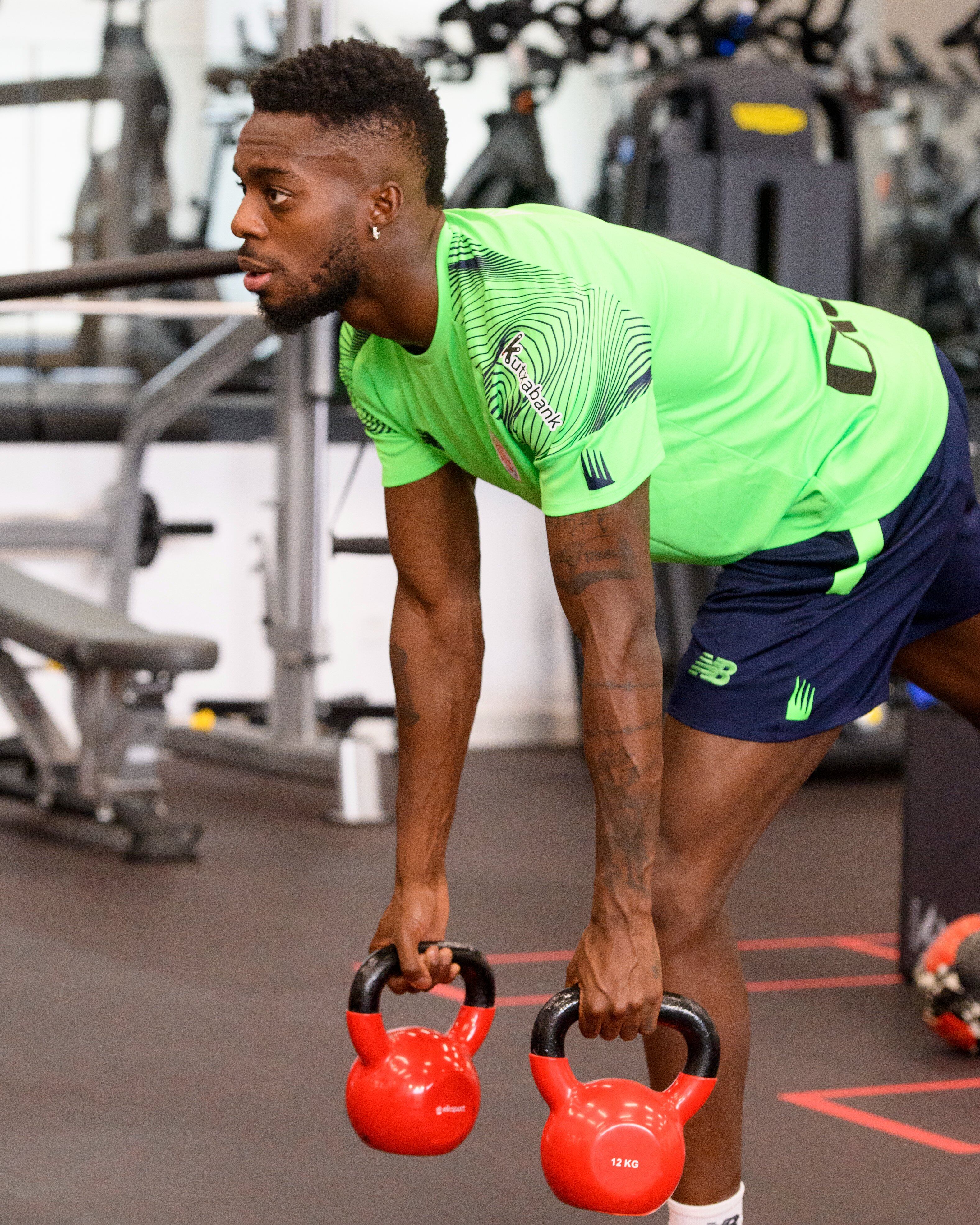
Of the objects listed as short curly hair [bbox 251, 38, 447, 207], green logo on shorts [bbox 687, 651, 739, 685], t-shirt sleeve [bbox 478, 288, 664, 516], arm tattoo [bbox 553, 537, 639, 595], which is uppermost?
short curly hair [bbox 251, 38, 447, 207]

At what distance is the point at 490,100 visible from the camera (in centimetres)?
571

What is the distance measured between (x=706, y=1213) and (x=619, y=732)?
0.55 metres

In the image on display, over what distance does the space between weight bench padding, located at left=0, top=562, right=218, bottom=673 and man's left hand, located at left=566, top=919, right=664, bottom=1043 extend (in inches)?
103

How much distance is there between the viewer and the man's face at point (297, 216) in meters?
1.30

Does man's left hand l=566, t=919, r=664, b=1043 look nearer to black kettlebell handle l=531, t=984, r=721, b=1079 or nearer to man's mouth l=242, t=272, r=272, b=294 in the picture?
black kettlebell handle l=531, t=984, r=721, b=1079

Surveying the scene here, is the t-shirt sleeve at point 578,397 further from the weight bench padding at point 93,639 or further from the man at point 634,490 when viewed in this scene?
the weight bench padding at point 93,639

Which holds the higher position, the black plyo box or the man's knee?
the man's knee

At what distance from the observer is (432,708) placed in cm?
163

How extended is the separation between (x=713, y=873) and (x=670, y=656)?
342 centimetres

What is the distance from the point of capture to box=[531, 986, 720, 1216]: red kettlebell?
1.30 m

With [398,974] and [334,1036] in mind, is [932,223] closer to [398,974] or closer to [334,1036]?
[334,1036]

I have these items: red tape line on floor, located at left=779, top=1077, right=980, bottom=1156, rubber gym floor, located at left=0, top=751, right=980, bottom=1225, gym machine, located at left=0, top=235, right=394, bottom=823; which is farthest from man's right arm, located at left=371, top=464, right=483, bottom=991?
gym machine, located at left=0, top=235, right=394, bottom=823

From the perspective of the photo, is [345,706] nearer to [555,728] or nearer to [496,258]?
[555,728]

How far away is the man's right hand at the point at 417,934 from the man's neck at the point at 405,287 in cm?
53
